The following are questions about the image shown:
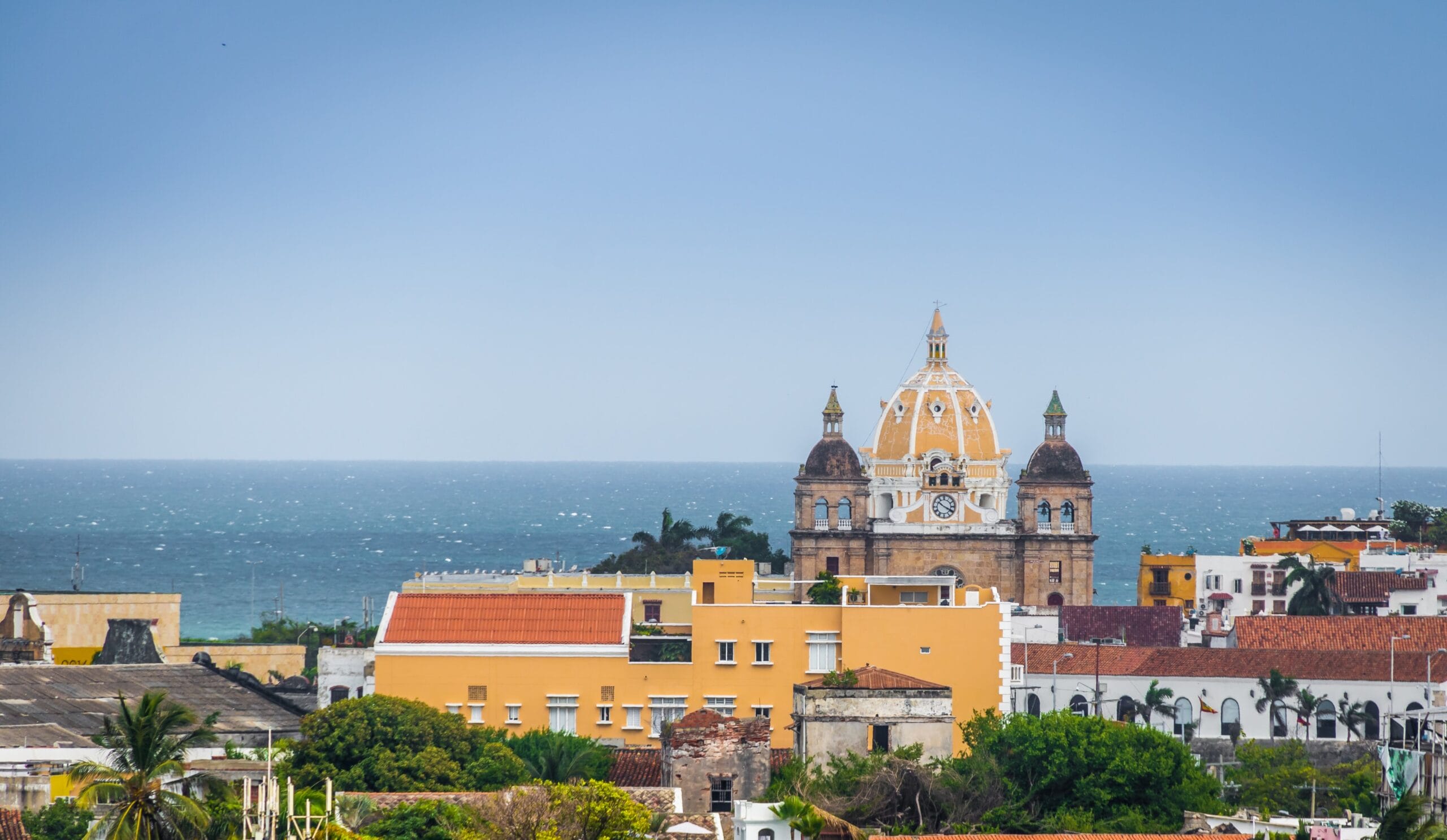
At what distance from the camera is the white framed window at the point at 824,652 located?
6500cm

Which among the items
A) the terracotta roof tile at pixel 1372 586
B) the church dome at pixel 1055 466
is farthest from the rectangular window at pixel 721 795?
the church dome at pixel 1055 466

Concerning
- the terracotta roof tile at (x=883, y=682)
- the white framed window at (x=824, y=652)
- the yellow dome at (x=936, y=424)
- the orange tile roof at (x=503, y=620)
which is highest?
the yellow dome at (x=936, y=424)

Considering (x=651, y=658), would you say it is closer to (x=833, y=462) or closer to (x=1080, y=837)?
(x=1080, y=837)

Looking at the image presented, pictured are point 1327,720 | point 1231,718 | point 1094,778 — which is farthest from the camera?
point 1231,718

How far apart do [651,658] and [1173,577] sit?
50900 millimetres

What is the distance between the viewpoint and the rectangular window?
53500mm

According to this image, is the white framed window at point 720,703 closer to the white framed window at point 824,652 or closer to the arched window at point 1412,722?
the white framed window at point 824,652

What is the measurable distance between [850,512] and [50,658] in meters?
43.4

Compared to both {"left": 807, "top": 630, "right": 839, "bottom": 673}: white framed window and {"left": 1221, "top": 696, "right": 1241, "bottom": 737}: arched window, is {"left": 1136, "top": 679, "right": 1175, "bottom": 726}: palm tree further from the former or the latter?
{"left": 807, "top": 630, "right": 839, "bottom": 673}: white framed window

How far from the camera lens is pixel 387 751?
5556 centimetres

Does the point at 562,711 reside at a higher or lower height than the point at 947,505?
lower

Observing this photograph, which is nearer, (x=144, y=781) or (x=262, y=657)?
(x=144, y=781)

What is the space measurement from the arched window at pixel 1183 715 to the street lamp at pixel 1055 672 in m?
3.38

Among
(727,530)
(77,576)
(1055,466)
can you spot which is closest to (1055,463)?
(1055,466)
